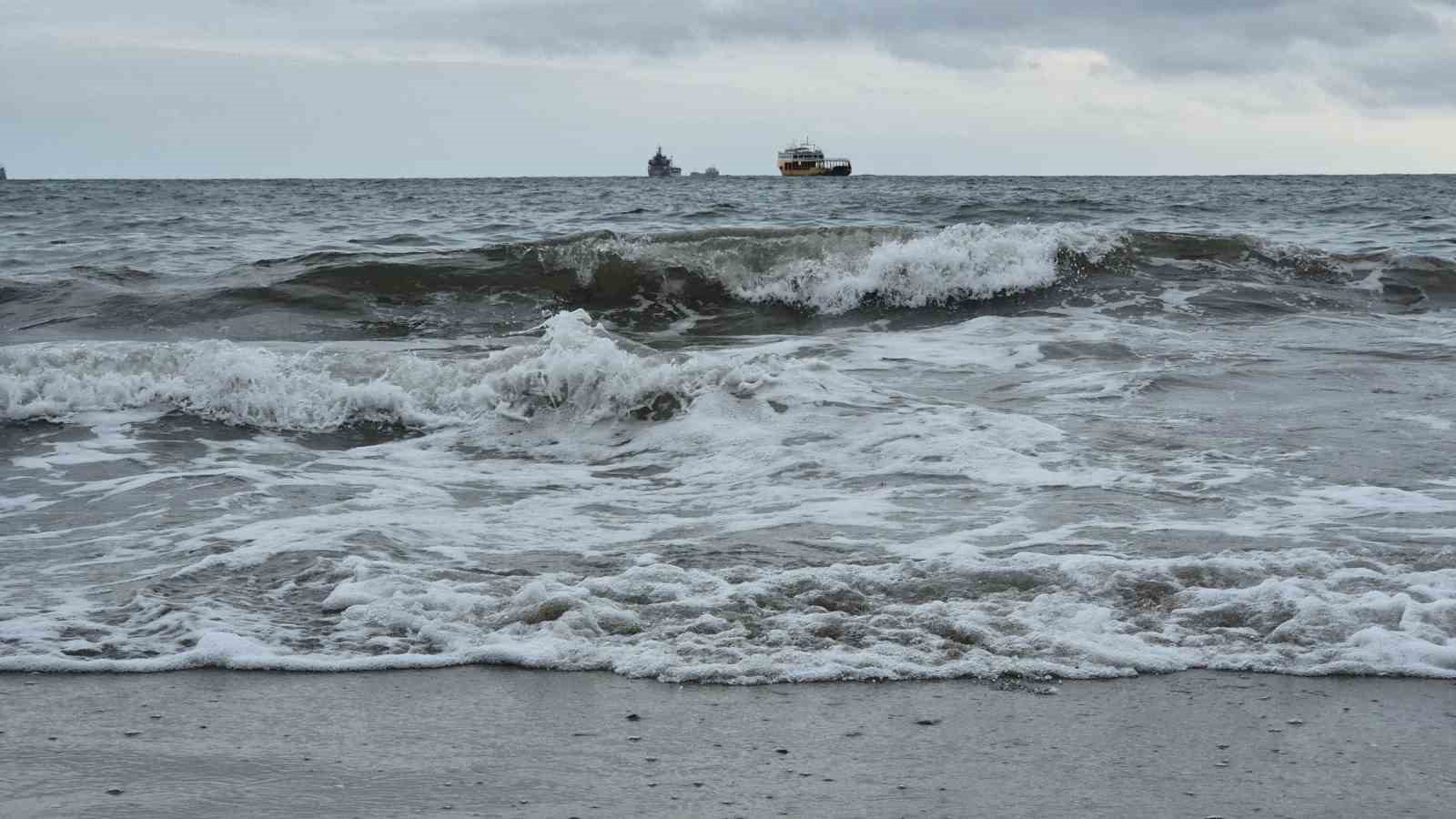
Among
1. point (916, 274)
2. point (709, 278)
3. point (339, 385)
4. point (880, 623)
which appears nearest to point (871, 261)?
point (916, 274)

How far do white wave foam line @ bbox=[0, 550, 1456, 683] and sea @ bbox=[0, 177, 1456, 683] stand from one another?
0.05ft

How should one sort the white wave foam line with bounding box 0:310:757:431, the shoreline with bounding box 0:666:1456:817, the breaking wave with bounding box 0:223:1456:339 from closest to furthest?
the shoreline with bounding box 0:666:1456:817 < the white wave foam line with bounding box 0:310:757:431 < the breaking wave with bounding box 0:223:1456:339

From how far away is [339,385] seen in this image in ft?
23.7

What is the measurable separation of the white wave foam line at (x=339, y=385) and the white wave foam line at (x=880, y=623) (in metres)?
3.08

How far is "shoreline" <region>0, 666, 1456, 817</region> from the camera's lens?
2404mm

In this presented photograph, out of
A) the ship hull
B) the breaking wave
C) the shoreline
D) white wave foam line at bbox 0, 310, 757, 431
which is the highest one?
the ship hull

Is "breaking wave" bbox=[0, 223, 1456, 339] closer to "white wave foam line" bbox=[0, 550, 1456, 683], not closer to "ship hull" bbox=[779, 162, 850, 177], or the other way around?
"white wave foam line" bbox=[0, 550, 1456, 683]

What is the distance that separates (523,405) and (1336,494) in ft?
13.5

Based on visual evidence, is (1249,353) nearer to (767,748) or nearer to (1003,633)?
(1003,633)

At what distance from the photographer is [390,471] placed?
5.78 metres

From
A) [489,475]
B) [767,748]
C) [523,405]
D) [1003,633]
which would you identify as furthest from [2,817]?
[523,405]

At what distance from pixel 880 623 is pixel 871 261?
895cm

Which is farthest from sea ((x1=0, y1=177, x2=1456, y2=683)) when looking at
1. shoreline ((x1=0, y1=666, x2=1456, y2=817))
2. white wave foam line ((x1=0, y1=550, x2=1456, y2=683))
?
shoreline ((x1=0, y1=666, x2=1456, y2=817))

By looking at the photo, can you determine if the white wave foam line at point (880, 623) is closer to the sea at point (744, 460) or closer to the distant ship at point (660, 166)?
the sea at point (744, 460)
